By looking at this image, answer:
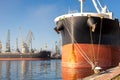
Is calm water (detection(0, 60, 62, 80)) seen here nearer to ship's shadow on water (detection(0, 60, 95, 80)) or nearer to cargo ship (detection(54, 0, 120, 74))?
ship's shadow on water (detection(0, 60, 95, 80))

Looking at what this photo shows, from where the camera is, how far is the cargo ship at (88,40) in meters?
25.3

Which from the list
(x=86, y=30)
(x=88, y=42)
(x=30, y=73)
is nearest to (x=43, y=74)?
(x=30, y=73)

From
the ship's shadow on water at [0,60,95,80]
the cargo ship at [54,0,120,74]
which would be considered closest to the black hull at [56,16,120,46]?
the cargo ship at [54,0,120,74]

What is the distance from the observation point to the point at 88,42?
2559cm

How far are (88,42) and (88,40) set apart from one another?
0.65 ft

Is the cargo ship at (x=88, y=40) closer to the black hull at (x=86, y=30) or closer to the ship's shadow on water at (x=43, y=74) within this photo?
the black hull at (x=86, y=30)

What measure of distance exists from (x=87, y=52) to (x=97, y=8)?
26.8ft

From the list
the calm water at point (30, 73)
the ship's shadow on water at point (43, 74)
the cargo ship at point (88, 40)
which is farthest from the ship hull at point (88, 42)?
the calm water at point (30, 73)

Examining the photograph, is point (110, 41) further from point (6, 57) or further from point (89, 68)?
point (6, 57)

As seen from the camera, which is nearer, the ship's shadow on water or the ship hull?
the ship's shadow on water

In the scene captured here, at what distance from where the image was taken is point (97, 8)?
1242 inches

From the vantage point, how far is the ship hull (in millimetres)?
25359

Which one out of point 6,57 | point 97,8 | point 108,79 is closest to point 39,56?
point 6,57

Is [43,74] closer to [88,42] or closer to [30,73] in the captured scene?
[30,73]
